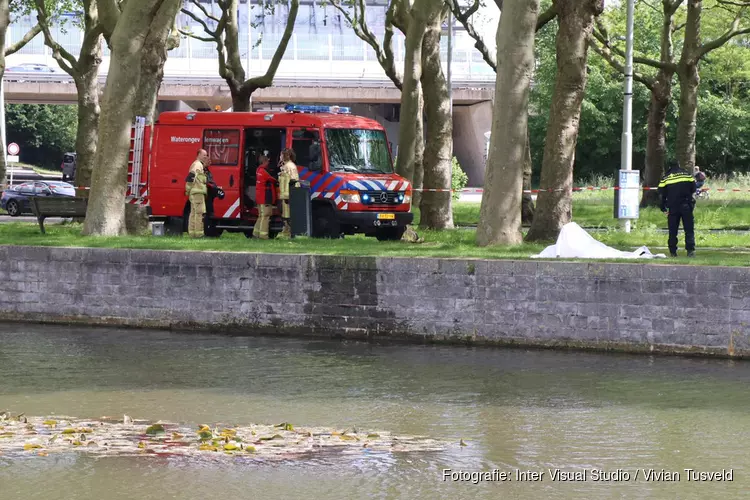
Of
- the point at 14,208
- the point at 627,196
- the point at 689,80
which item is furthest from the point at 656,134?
the point at 14,208

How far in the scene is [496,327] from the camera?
17.0m

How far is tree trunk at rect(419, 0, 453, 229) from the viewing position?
86.8ft

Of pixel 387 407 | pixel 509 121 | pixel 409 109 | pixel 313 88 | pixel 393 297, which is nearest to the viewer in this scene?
pixel 387 407

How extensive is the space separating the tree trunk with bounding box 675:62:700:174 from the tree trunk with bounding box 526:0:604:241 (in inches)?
511

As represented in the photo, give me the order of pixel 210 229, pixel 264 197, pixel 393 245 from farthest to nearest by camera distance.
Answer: pixel 210 229 < pixel 264 197 < pixel 393 245

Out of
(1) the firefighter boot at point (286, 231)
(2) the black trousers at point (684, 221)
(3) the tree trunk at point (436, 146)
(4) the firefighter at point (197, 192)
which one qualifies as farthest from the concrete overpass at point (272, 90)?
(2) the black trousers at point (684, 221)

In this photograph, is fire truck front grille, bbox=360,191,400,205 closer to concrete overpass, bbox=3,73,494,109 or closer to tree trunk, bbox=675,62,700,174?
tree trunk, bbox=675,62,700,174

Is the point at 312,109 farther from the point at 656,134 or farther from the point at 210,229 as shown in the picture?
the point at 656,134

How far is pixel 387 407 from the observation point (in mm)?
12539

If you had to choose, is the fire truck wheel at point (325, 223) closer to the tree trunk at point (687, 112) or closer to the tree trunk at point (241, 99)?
the tree trunk at point (241, 99)

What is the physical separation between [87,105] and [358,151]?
11.8 metres

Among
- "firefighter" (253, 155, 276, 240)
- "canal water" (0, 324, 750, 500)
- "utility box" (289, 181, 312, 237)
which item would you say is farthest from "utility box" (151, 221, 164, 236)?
"canal water" (0, 324, 750, 500)

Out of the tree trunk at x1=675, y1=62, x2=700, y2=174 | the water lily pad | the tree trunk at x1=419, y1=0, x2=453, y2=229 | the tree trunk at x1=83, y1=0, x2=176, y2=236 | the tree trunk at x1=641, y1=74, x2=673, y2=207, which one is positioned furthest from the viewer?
the tree trunk at x1=641, y1=74, x2=673, y2=207

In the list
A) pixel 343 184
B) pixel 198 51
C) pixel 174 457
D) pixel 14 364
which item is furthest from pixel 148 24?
pixel 198 51
